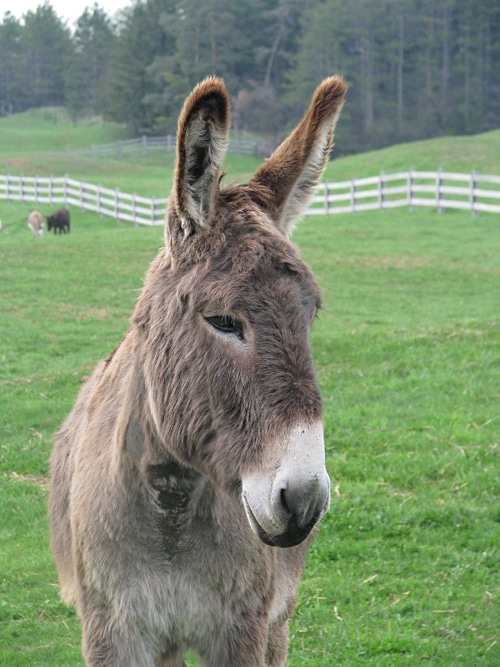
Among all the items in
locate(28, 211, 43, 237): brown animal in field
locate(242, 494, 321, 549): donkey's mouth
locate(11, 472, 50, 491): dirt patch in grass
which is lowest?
locate(11, 472, 50, 491): dirt patch in grass

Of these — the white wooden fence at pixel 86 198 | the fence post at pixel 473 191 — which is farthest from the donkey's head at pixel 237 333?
the white wooden fence at pixel 86 198

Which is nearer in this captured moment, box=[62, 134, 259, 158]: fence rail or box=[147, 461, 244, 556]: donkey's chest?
box=[147, 461, 244, 556]: donkey's chest

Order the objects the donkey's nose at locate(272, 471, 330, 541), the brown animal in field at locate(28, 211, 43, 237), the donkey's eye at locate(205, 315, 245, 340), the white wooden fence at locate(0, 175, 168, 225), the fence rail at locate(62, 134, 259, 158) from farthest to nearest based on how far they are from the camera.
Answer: the fence rail at locate(62, 134, 259, 158)
the white wooden fence at locate(0, 175, 168, 225)
the brown animal in field at locate(28, 211, 43, 237)
the donkey's eye at locate(205, 315, 245, 340)
the donkey's nose at locate(272, 471, 330, 541)

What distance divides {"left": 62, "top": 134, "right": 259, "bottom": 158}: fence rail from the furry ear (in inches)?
2391

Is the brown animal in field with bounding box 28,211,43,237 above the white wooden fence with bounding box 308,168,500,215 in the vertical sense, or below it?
below

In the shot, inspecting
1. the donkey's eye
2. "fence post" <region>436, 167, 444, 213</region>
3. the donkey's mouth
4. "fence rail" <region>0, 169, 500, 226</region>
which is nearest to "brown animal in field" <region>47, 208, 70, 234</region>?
"fence rail" <region>0, 169, 500, 226</region>

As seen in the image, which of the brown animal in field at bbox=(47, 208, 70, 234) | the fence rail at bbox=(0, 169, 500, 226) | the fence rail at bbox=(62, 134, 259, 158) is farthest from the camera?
the fence rail at bbox=(62, 134, 259, 158)

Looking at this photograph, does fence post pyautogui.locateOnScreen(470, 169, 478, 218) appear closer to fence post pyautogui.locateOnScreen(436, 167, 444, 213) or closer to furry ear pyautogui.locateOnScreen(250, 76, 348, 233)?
fence post pyautogui.locateOnScreen(436, 167, 444, 213)

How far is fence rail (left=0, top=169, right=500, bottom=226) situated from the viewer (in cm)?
2825

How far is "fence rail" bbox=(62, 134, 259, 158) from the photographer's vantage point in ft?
210

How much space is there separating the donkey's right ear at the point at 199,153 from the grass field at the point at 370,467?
0.92m

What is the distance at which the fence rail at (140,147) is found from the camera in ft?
210

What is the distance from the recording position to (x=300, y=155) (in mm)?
3172

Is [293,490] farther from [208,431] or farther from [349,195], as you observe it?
[349,195]
